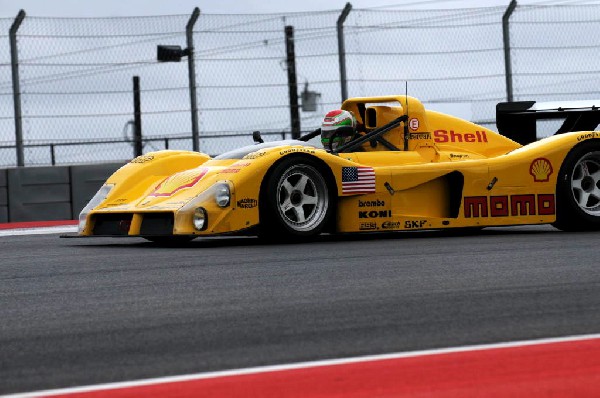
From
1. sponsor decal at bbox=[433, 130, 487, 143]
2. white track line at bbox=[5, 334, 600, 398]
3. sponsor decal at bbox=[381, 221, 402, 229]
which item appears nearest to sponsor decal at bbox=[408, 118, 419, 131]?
sponsor decal at bbox=[433, 130, 487, 143]

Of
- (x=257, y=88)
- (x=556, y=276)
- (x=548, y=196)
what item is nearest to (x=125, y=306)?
(x=556, y=276)

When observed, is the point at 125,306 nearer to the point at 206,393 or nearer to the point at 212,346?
the point at 212,346

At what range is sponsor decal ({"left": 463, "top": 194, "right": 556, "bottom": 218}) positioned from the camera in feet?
34.1

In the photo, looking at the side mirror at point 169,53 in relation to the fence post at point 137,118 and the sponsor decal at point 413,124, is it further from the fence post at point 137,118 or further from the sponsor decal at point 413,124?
the sponsor decal at point 413,124

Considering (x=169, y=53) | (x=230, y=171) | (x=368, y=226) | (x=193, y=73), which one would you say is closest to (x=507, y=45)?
(x=193, y=73)

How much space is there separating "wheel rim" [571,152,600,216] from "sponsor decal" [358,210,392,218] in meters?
1.77

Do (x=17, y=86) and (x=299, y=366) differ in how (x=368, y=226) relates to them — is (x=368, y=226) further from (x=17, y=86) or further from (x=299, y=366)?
(x=17, y=86)

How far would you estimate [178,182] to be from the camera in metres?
9.95

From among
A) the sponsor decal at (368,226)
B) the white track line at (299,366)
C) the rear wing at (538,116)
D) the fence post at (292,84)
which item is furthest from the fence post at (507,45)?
the white track line at (299,366)

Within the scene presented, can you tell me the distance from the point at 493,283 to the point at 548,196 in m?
4.20

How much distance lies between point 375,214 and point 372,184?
25 centimetres

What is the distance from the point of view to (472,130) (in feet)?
37.1

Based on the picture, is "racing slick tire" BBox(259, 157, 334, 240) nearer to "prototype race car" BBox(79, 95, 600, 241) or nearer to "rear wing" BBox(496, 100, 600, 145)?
"prototype race car" BBox(79, 95, 600, 241)

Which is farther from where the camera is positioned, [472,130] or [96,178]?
[96,178]
